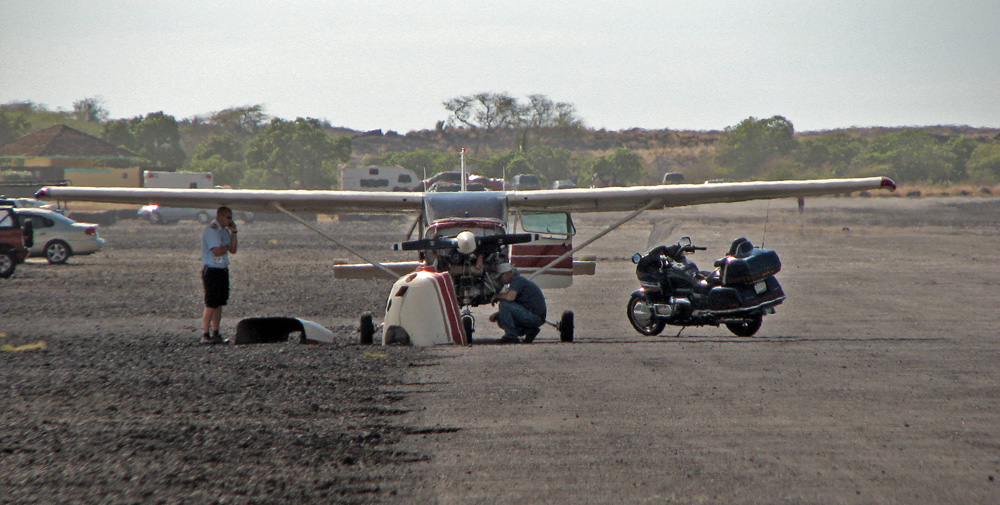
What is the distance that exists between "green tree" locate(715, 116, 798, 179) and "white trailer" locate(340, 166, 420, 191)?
20.7 meters

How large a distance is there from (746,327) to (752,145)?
192ft

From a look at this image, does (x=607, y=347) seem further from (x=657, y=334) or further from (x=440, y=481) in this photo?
(x=440, y=481)

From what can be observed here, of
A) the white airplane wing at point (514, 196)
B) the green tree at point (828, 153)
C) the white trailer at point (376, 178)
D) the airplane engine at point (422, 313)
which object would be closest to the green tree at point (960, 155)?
the green tree at point (828, 153)

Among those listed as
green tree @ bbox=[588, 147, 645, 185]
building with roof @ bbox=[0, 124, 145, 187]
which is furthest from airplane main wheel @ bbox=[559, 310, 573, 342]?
green tree @ bbox=[588, 147, 645, 185]

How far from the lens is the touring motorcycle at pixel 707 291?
11.8 m

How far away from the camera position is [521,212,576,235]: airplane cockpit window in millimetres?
15430

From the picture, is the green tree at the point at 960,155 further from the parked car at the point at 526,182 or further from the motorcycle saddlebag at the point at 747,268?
the motorcycle saddlebag at the point at 747,268

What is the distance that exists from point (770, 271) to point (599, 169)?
65.9m

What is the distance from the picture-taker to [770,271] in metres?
11.9

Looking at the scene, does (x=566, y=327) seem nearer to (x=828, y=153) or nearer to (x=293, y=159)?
(x=828, y=153)

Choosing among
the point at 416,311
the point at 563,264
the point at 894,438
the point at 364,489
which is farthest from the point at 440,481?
the point at 563,264

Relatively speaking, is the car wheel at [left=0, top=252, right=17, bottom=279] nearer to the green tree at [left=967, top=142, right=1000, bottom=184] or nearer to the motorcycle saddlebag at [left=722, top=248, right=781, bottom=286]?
the motorcycle saddlebag at [left=722, top=248, right=781, bottom=286]

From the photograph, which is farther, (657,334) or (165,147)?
(165,147)

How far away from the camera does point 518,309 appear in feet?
39.0
